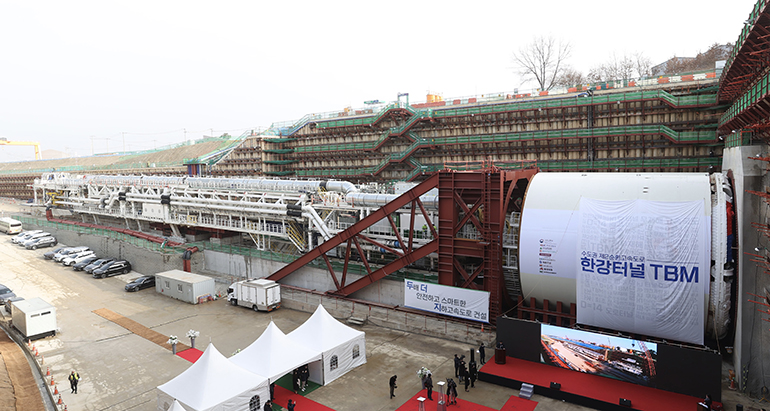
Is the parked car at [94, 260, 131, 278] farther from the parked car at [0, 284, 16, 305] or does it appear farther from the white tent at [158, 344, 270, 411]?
the white tent at [158, 344, 270, 411]

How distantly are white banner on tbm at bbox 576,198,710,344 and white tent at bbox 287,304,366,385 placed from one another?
10.3 m

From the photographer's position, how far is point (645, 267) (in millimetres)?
19484

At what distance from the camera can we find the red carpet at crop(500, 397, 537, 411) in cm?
1732

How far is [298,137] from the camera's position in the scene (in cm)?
6212

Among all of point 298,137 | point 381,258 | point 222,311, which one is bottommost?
point 222,311

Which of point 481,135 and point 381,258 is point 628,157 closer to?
point 481,135

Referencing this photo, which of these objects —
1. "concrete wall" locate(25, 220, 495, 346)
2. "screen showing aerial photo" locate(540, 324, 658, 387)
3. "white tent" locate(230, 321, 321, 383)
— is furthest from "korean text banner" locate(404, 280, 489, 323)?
"white tent" locate(230, 321, 321, 383)

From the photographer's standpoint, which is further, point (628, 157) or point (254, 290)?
point (628, 157)

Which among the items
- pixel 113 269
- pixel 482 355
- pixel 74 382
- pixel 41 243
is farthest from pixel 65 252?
pixel 482 355

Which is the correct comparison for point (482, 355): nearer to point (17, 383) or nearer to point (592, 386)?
point (592, 386)

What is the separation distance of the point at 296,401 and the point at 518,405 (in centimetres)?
873

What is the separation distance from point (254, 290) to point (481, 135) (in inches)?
1052

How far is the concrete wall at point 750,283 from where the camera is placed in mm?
16703

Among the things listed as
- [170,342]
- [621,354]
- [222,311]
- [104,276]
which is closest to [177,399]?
[170,342]
